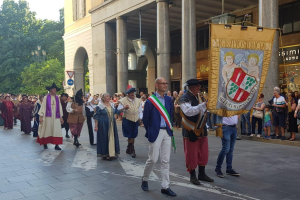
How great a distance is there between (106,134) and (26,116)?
334 inches

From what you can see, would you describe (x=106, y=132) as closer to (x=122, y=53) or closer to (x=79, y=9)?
(x=122, y=53)

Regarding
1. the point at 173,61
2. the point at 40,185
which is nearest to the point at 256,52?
the point at 40,185

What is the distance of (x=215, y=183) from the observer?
5898mm

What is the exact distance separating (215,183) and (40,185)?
130 inches

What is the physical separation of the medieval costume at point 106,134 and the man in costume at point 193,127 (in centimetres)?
298

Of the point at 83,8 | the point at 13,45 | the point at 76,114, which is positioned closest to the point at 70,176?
the point at 76,114

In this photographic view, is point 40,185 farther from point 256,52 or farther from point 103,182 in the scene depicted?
point 256,52

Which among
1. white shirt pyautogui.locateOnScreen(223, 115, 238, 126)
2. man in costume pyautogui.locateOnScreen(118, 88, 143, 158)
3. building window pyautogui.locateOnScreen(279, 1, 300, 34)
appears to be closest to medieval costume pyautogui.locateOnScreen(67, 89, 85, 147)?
man in costume pyautogui.locateOnScreen(118, 88, 143, 158)

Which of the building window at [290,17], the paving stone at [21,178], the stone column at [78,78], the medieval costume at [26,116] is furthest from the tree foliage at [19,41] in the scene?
the paving stone at [21,178]

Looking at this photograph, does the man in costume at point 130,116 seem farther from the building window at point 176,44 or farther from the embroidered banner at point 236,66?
the building window at point 176,44

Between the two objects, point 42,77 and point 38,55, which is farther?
point 38,55

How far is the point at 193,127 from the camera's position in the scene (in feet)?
18.5

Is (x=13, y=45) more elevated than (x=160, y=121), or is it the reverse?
(x=13, y=45)

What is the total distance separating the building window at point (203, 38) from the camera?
24156 millimetres
